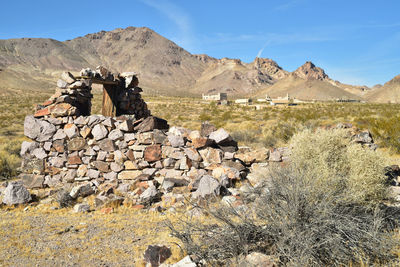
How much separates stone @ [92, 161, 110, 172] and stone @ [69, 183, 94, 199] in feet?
2.02

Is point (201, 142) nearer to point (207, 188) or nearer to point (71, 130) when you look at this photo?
point (207, 188)

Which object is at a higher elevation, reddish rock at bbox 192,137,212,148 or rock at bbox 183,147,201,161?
reddish rock at bbox 192,137,212,148

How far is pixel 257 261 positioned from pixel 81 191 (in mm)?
5389

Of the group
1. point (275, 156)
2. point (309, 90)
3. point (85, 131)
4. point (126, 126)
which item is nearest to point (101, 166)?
point (85, 131)

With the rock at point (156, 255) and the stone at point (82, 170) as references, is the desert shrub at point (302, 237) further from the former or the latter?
the stone at point (82, 170)

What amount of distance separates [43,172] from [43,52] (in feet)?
644

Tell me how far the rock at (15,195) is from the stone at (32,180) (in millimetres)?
1021

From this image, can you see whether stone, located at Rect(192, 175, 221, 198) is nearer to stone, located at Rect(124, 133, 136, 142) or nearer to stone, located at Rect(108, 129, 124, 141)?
stone, located at Rect(124, 133, 136, 142)

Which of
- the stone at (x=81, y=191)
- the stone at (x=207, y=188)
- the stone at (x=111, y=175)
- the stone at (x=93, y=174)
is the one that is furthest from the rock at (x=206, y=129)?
the stone at (x=81, y=191)

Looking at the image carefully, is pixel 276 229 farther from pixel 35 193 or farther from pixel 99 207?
pixel 35 193

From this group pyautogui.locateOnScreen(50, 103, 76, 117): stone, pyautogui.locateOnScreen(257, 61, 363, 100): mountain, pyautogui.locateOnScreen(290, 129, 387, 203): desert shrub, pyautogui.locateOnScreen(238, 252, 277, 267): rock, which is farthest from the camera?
pyautogui.locateOnScreen(257, 61, 363, 100): mountain

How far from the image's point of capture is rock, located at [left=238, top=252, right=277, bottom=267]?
3.05 metres

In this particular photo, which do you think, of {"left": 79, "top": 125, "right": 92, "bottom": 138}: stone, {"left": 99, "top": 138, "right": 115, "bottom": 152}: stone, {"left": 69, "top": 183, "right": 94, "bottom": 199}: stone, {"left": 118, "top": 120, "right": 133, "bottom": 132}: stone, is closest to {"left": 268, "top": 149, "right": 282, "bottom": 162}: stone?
{"left": 118, "top": 120, "right": 133, "bottom": 132}: stone

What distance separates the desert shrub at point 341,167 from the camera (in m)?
4.25
